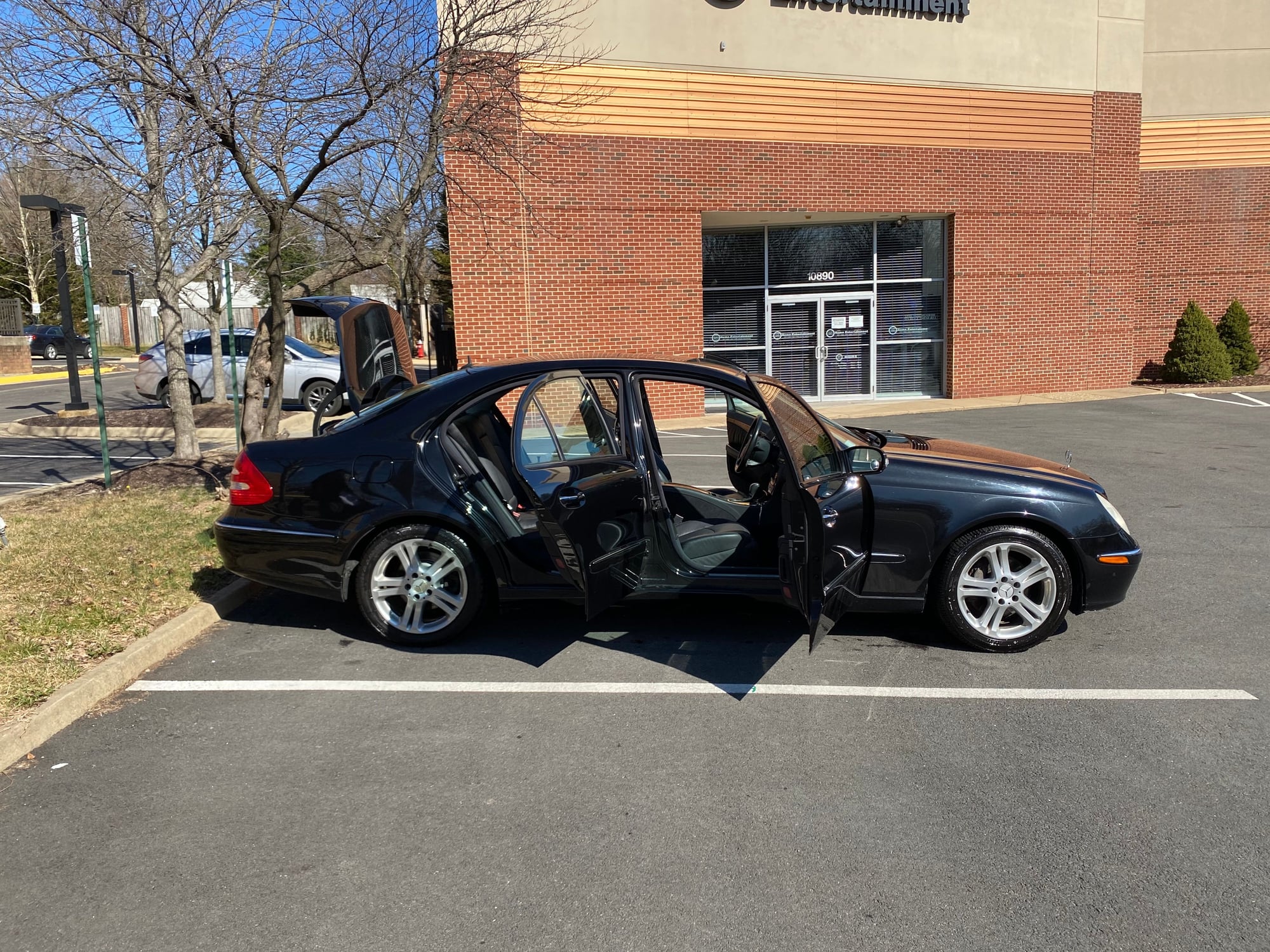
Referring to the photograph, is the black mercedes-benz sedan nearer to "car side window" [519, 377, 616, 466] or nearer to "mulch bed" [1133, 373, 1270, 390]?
"car side window" [519, 377, 616, 466]

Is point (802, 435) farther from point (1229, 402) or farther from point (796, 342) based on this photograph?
point (1229, 402)

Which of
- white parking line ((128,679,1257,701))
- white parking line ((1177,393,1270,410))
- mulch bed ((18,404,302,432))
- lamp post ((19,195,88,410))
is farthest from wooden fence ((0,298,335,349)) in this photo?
white parking line ((128,679,1257,701))

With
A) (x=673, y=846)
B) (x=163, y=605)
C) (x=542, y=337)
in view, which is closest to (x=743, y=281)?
(x=542, y=337)

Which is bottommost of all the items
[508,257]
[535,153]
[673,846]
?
[673,846]

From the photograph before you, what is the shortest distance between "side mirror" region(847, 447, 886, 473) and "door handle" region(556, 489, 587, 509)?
1.52 meters

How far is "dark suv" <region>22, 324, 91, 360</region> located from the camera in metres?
37.1

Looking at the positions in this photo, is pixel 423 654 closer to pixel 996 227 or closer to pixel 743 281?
pixel 743 281

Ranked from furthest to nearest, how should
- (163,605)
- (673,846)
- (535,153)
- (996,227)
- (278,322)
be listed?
(996,227) < (535,153) < (278,322) < (163,605) < (673,846)

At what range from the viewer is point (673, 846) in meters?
3.53

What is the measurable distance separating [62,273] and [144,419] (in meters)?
2.44

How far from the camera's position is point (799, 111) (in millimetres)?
18078

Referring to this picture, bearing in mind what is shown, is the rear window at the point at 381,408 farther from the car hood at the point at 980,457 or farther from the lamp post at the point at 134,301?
the lamp post at the point at 134,301

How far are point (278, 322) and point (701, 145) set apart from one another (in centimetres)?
1062

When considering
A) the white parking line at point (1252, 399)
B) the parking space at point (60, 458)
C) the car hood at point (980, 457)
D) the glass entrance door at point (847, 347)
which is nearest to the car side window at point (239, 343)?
the parking space at point (60, 458)
